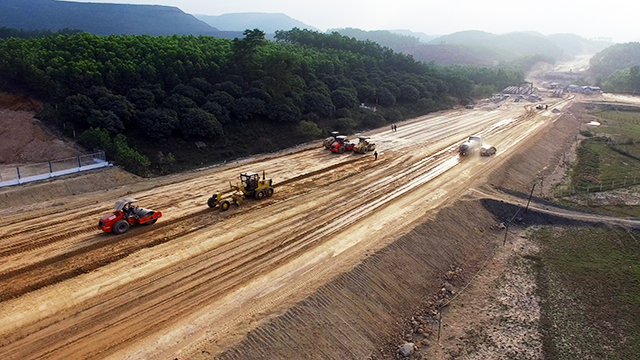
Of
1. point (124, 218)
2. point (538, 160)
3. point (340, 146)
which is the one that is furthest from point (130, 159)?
point (538, 160)

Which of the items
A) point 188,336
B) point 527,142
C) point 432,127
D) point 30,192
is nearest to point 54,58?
point 30,192

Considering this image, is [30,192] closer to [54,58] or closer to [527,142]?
[54,58]

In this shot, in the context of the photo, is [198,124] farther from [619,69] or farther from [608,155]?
[619,69]

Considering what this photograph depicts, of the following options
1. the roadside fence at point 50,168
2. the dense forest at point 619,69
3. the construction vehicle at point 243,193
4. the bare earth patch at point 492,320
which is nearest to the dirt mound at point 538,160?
the bare earth patch at point 492,320

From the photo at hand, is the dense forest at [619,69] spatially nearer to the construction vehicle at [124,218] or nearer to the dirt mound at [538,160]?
the dirt mound at [538,160]

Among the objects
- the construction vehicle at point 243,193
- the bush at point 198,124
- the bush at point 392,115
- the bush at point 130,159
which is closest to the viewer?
the construction vehicle at point 243,193

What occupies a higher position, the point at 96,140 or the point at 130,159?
the point at 96,140
